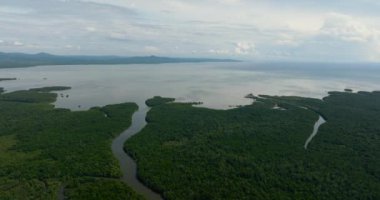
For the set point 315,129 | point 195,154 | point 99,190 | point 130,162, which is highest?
point 315,129

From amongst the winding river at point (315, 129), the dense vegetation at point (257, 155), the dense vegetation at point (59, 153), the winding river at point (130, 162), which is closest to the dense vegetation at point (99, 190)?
the dense vegetation at point (59, 153)

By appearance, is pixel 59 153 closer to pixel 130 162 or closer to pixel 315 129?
pixel 130 162

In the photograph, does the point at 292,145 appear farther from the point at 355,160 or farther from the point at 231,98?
the point at 231,98

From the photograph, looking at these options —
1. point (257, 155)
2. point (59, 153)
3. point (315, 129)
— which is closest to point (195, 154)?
point (257, 155)

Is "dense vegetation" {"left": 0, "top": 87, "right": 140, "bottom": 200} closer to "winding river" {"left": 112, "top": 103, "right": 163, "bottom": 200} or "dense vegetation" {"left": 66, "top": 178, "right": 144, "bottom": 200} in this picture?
"dense vegetation" {"left": 66, "top": 178, "right": 144, "bottom": 200}

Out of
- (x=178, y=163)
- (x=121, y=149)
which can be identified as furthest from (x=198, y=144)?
(x=121, y=149)

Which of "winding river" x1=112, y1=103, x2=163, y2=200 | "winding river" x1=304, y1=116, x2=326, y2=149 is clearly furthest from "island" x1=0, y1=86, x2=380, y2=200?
"winding river" x1=112, y1=103, x2=163, y2=200
